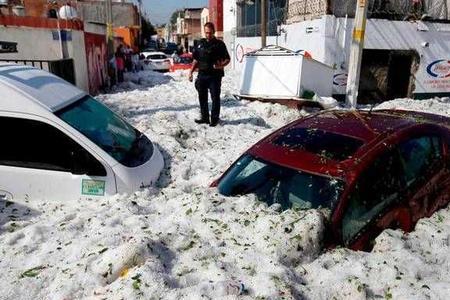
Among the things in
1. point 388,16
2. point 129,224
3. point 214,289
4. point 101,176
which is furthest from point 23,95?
point 388,16

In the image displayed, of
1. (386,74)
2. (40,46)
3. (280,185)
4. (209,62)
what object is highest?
(40,46)

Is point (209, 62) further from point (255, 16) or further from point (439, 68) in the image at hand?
point (255, 16)

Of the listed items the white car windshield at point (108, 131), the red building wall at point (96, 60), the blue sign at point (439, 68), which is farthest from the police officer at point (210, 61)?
the blue sign at point (439, 68)

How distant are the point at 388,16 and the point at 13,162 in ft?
42.9

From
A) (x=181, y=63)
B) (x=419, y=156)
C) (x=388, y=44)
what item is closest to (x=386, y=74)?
(x=388, y=44)

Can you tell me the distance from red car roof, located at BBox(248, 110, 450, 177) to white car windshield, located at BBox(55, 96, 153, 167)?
1.54 meters

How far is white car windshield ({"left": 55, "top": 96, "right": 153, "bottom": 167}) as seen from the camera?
4.57 meters

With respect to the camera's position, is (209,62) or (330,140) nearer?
(330,140)

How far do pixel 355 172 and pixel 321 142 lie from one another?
1.86 ft

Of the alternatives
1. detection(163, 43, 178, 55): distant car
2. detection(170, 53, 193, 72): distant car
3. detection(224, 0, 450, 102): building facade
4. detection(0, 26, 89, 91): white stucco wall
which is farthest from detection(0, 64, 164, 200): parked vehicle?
detection(163, 43, 178, 55): distant car

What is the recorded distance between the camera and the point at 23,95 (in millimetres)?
4277

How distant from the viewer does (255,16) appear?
22.5 meters

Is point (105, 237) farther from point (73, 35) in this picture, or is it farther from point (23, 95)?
point (73, 35)

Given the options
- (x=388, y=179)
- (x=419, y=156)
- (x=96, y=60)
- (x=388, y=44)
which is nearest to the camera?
(x=388, y=179)
